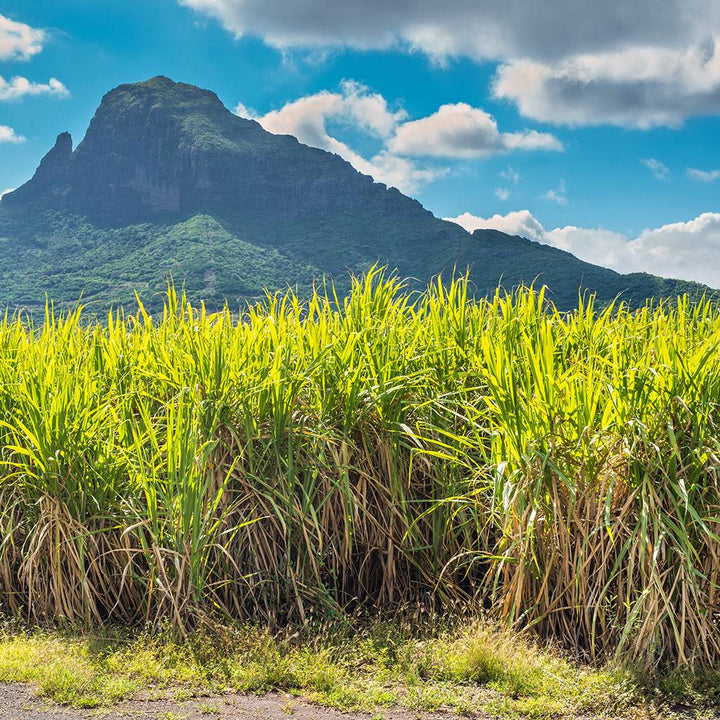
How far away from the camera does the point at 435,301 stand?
15.7 ft

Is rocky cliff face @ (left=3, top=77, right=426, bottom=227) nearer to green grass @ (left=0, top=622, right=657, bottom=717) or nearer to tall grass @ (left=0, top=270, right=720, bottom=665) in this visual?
tall grass @ (left=0, top=270, right=720, bottom=665)

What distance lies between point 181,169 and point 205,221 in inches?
1129

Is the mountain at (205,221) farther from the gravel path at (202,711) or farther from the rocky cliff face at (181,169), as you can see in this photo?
the gravel path at (202,711)

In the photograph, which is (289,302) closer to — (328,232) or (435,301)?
(435,301)

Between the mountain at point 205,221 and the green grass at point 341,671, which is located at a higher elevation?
the mountain at point 205,221

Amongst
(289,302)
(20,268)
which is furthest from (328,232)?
(289,302)

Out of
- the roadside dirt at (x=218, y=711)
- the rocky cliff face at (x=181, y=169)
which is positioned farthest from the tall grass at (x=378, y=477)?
the rocky cliff face at (x=181, y=169)

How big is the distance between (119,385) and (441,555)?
87.9 inches

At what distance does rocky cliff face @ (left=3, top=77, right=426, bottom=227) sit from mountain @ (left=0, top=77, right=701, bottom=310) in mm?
269

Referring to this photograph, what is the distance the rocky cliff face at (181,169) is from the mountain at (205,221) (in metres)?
0.27

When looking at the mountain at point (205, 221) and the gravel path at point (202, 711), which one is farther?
the mountain at point (205, 221)

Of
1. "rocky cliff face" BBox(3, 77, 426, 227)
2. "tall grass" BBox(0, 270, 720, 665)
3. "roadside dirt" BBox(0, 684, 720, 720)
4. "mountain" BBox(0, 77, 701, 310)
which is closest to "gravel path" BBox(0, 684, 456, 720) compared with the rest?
"roadside dirt" BBox(0, 684, 720, 720)

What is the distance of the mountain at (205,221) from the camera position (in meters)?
91.5

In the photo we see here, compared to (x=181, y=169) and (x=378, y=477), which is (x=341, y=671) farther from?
(x=181, y=169)
